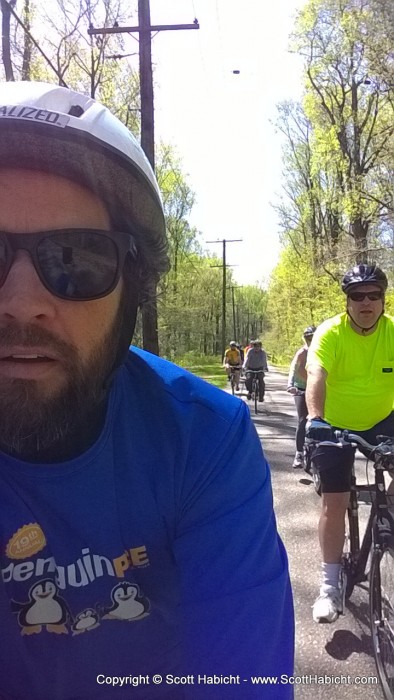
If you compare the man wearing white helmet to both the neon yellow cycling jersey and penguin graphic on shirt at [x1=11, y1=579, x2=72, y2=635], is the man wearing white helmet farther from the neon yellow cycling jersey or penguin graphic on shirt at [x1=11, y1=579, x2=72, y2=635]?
the neon yellow cycling jersey

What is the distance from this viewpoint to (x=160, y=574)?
1146mm

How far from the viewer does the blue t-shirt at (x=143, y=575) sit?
1.05m

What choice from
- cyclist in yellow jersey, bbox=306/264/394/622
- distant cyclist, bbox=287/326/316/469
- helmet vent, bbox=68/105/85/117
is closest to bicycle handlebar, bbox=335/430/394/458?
cyclist in yellow jersey, bbox=306/264/394/622

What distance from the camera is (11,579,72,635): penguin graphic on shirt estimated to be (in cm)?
108

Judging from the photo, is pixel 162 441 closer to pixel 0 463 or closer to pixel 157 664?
pixel 0 463

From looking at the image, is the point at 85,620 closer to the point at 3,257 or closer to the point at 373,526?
the point at 3,257

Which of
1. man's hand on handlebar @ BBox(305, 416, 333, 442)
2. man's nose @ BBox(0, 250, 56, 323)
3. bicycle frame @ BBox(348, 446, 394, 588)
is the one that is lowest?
bicycle frame @ BBox(348, 446, 394, 588)

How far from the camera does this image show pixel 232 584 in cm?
105

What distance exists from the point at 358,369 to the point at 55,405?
238 cm

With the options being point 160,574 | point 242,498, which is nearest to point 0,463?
point 160,574

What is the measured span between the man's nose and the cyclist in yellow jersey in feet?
6.62

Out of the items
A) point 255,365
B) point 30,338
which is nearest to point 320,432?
point 30,338

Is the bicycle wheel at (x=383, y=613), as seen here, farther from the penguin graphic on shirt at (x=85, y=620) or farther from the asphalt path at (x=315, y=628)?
the penguin graphic on shirt at (x=85, y=620)

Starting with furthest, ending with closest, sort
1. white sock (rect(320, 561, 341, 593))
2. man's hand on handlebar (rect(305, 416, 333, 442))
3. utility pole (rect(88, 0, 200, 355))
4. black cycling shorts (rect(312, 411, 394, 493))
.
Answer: utility pole (rect(88, 0, 200, 355)), white sock (rect(320, 561, 341, 593)), black cycling shorts (rect(312, 411, 394, 493)), man's hand on handlebar (rect(305, 416, 333, 442))
